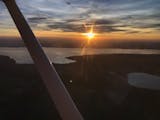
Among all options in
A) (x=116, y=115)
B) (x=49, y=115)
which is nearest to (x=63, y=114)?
(x=49, y=115)

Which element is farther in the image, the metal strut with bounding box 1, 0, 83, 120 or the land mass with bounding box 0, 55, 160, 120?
the land mass with bounding box 0, 55, 160, 120

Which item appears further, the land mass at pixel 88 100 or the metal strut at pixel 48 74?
the land mass at pixel 88 100

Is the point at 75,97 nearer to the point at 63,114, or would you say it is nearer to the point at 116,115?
the point at 116,115

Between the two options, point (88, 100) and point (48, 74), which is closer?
point (48, 74)

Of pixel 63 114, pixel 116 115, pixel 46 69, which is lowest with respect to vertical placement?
pixel 116 115

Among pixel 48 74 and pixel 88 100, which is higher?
pixel 48 74

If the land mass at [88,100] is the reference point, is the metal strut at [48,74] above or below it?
above

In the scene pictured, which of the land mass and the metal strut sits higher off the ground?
the metal strut

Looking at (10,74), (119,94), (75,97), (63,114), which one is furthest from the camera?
(10,74)
